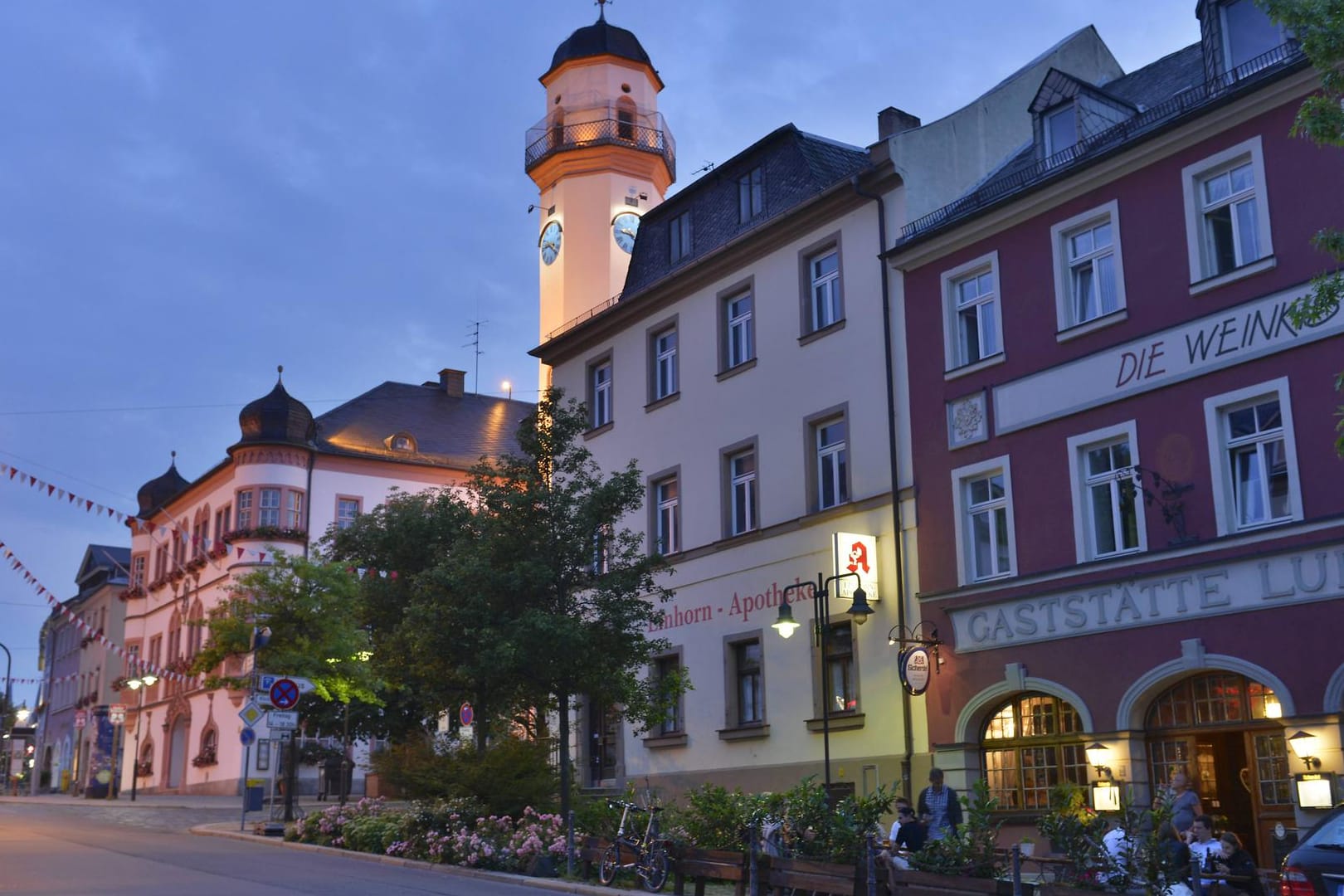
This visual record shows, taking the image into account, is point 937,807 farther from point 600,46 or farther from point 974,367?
point 600,46

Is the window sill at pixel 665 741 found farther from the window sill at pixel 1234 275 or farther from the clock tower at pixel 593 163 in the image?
the clock tower at pixel 593 163

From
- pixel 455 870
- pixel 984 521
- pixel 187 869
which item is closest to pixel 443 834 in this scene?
pixel 455 870

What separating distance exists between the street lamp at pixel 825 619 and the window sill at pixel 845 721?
0.30 ft

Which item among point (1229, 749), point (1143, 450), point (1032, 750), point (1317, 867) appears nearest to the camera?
point (1317, 867)

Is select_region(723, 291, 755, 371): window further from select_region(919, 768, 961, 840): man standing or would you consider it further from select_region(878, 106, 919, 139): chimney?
select_region(919, 768, 961, 840): man standing

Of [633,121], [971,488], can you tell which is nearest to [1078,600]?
[971,488]

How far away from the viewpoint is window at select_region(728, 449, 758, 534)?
28312 mm

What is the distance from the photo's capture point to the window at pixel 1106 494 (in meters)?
20.7

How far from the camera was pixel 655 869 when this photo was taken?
17844 mm

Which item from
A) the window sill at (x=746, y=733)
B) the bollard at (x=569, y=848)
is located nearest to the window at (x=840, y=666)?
the window sill at (x=746, y=733)

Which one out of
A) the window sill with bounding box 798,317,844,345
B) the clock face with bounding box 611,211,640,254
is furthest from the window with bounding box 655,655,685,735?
the clock face with bounding box 611,211,640,254

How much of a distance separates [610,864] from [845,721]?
7251 mm

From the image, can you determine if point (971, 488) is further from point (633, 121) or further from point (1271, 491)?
point (633, 121)

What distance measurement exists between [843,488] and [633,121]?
23.0m
